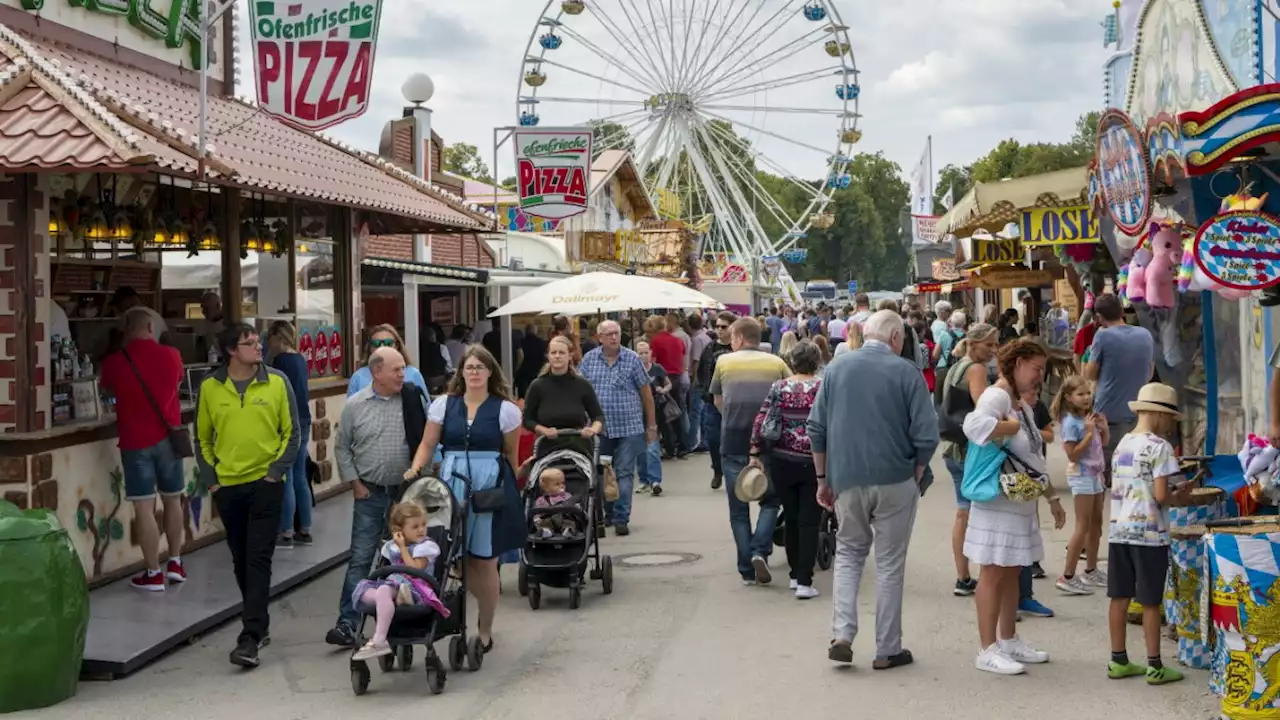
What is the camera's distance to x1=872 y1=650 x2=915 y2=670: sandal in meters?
7.39

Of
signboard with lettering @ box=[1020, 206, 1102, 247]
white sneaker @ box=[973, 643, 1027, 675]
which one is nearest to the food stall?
white sneaker @ box=[973, 643, 1027, 675]

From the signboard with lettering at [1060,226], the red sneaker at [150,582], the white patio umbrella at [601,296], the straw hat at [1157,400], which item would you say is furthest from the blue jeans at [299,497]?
the signboard with lettering at [1060,226]

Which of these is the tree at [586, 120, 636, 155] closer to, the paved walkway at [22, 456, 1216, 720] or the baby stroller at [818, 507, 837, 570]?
the baby stroller at [818, 507, 837, 570]

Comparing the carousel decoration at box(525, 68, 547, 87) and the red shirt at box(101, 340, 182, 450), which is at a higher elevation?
the carousel decoration at box(525, 68, 547, 87)

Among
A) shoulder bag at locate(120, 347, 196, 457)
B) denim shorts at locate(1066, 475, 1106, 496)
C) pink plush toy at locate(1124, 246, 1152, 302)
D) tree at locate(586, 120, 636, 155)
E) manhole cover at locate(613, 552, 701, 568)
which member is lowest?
manhole cover at locate(613, 552, 701, 568)

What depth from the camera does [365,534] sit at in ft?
26.6

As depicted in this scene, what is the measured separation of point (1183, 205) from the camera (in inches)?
376

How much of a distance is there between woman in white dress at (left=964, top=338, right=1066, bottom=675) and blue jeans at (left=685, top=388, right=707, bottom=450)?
11056 millimetres

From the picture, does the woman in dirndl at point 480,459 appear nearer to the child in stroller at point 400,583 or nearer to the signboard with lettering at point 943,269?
the child in stroller at point 400,583

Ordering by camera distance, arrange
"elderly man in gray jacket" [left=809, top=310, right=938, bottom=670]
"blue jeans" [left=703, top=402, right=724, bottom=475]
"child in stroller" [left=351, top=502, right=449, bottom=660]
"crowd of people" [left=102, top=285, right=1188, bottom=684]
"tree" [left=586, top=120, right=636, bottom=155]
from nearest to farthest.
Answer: "child in stroller" [left=351, top=502, right=449, bottom=660], "crowd of people" [left=102, top=285, right=1188, bottom=684], "elderly man in gray jacket" [left=809, top=310, right=938, bottom=670], "blue jeans" [left=703, top=402, right=724, bottom=475], "tree" [left=586, top=120, right=636, bottom=155]

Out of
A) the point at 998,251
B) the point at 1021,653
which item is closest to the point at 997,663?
the point at 1021,653

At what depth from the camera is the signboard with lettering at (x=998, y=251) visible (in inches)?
845

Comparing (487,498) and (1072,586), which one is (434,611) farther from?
(1072,586)

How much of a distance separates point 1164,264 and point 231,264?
8194mm
